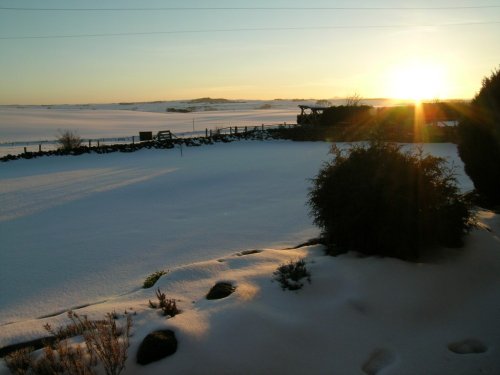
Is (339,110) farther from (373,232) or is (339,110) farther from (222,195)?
(373,232)

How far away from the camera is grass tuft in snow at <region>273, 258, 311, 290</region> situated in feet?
17.4

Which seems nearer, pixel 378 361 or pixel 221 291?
pixel 378 361

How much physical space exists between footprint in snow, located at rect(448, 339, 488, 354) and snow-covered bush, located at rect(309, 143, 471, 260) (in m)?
1.82

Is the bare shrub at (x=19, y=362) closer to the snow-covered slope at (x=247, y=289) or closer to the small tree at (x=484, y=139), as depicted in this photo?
the snow-covered slope at (x=247, y=289)

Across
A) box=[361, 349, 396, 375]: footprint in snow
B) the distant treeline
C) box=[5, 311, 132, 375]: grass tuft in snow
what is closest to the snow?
box=[361, 349, 396, 375]: footprint in snow

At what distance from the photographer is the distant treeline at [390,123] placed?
3194 centimetres

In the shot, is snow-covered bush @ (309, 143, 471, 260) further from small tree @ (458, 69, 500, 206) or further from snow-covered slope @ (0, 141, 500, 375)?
small tree @ (458, 69, 500, 206)

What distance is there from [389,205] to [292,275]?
6.63 ft

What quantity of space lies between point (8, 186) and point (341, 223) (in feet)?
60.9

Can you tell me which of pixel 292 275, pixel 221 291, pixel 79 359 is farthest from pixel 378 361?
pixel 79 359

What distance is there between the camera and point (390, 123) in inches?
1410

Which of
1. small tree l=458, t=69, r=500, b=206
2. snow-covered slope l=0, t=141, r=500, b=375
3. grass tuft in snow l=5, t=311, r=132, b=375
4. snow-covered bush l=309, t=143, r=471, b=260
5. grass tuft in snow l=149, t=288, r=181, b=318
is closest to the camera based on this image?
grass tuft in snow l=5, t=311, r=132, b=375

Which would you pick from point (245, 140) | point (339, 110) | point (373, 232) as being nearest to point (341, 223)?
point (373, 232)

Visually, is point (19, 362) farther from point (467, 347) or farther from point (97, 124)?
point (97, 124)
